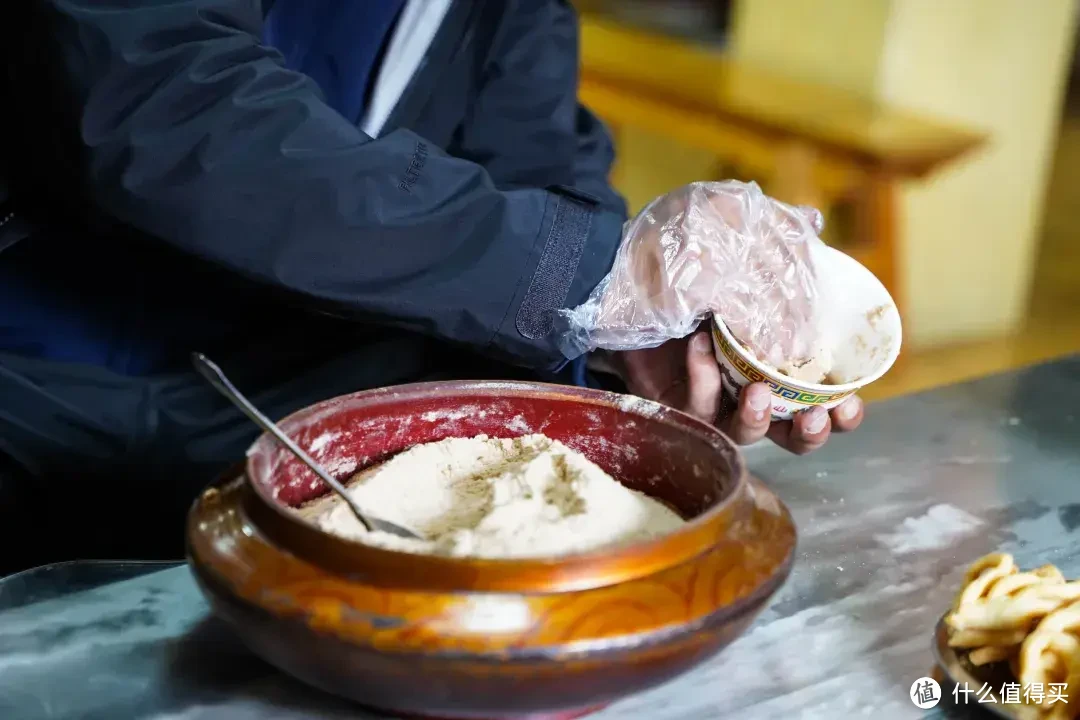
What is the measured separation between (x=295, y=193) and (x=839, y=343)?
1.50ft

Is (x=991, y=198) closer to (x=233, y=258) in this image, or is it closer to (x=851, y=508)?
(x=851, y=508)

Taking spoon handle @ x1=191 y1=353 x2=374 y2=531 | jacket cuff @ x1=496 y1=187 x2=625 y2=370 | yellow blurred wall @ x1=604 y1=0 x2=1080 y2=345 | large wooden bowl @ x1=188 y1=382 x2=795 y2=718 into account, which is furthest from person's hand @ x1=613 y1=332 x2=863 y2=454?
yellow blurred wall @ x1=604 y1=0 x2=1080 y2=345

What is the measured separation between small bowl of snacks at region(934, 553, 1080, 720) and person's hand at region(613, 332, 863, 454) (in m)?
0.21

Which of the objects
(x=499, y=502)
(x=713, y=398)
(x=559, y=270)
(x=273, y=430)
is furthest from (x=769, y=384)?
(x=273, y=430)

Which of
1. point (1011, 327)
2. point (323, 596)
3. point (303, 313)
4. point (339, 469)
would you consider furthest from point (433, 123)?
point (1011, 327)

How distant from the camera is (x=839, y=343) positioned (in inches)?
38.3

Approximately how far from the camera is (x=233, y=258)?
2.72 feet

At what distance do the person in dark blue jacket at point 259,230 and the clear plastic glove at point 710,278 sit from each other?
0.08ft


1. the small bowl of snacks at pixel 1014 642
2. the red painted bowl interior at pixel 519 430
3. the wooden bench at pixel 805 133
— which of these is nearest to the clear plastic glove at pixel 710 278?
the red painted bowl interior at pixel 519 430

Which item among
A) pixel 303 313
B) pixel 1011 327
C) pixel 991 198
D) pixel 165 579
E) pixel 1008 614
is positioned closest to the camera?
pixel 1008 614

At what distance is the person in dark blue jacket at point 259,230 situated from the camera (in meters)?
0.80

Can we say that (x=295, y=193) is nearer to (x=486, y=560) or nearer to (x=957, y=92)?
(x=486, y=560)

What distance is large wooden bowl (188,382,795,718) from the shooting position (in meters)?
0.55

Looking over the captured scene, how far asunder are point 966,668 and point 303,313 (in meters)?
0.65
